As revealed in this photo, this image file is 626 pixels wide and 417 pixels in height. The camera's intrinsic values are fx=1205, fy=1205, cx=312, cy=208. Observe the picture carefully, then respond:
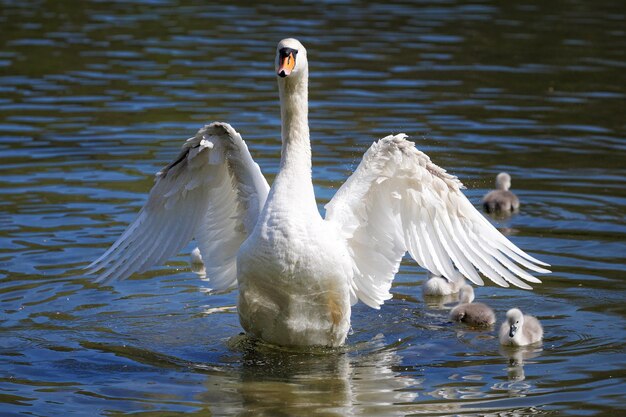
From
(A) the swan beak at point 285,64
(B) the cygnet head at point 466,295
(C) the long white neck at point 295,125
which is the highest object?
(A) the swan beak at point 285,64

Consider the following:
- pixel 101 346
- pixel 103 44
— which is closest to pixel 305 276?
pixel 101 346

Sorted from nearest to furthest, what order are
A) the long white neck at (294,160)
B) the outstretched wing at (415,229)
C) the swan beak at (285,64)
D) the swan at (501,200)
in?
the swan beak at (285,64)
the long white neck at (294,160)
the outstretched wing at (415,229)
the swan at (501,200)

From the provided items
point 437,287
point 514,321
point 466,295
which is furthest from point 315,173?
point 514,321

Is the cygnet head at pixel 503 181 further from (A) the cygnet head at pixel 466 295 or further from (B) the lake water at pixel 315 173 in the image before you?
(A) the cygnet head at pixel 466 295

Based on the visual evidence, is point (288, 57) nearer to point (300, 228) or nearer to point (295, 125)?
point (295, 125)

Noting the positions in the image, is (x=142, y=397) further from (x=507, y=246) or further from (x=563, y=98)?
(x=563, y=98)

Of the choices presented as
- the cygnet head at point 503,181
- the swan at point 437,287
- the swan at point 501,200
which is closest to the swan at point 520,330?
the swan at point 437,287

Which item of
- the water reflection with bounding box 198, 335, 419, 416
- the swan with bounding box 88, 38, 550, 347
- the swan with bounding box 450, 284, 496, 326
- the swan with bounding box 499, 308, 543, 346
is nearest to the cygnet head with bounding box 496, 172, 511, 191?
the swan with bounding box 450, 284, 496, 326

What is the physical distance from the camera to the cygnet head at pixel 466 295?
11.4m

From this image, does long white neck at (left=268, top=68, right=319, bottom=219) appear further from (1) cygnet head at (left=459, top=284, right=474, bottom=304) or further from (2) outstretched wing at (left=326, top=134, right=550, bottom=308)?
(1) cygnet head at (left=459, top=284, right=474, bottom=304)

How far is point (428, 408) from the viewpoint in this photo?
28.2ft

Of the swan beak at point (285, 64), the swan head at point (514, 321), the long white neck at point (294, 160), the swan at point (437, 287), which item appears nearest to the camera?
the swan beak at point (285, 64)

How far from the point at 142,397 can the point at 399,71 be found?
47.9ft

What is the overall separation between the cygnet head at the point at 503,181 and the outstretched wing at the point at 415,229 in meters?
3.98
